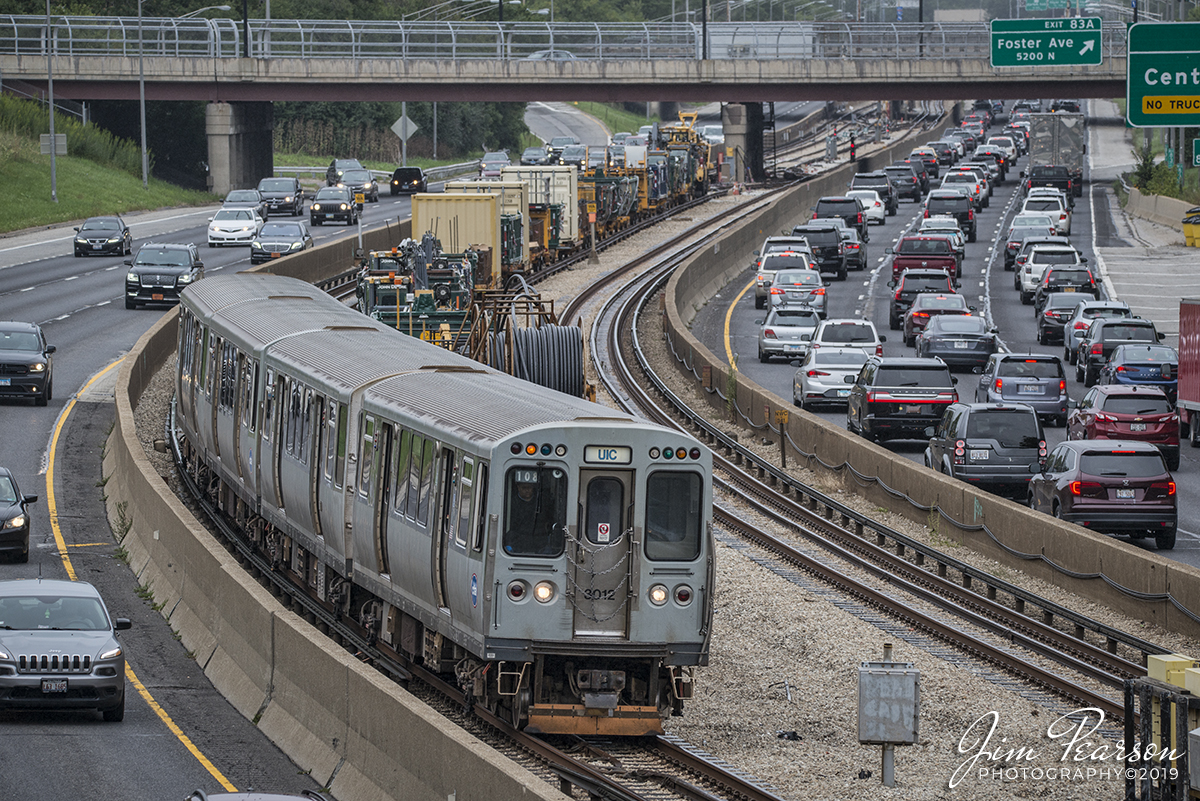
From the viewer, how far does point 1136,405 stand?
30.7 m

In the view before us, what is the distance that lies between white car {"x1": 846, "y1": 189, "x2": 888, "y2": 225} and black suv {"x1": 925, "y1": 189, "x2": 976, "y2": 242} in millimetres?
6231

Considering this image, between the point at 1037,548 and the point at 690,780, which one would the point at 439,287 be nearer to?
the point at 1037,548

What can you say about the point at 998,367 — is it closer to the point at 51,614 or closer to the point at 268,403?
A: the point at 268,403

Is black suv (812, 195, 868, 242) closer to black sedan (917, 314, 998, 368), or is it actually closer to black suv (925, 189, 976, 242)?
black suv (925, 189, 976, 242)

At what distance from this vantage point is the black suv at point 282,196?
255 ft

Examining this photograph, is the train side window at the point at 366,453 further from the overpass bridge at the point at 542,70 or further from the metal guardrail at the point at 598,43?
the metal guardrail at the point at 598,43

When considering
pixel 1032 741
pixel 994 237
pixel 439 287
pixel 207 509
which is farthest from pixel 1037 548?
pixel 994 237

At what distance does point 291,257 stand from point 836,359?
19452 mm

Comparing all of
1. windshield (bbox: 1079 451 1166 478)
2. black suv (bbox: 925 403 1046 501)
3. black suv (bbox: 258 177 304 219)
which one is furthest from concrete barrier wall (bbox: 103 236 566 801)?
black suv (bbox: 258 177 304 219)

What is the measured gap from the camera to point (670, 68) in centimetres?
8431

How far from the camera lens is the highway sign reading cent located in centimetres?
3025

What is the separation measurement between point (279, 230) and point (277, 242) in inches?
41.6

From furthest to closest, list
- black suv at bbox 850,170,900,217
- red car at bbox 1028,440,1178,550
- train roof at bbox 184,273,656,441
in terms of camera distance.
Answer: black suv at bbox 850,170,900,217
red car at bbox 1028,440,1178,550
train roof at bbox 184,273,656,441

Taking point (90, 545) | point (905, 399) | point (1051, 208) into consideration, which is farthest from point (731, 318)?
point (90, 545)
